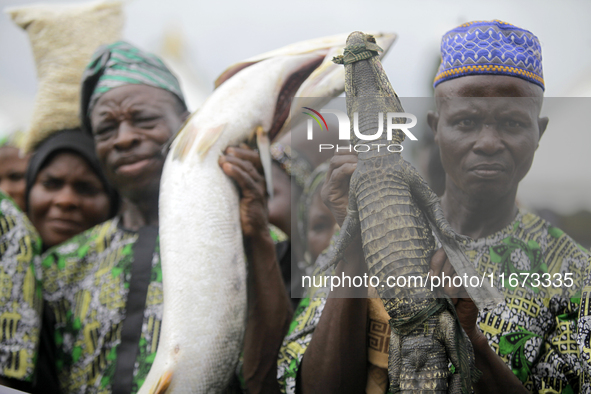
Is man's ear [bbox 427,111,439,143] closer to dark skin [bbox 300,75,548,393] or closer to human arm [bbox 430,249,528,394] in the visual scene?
dark skin [bbox 300,75,548,393]

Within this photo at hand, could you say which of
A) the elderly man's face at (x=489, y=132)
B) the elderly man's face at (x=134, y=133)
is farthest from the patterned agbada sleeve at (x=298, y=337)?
the elderly man's face at (x=134, y=133)

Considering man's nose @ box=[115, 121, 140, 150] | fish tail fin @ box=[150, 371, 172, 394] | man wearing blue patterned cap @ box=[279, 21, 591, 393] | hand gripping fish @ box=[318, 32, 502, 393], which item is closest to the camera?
hand gripping fish @ box=[318, 32, 502, 393]

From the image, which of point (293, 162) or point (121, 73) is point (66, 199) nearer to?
point (121, 73)

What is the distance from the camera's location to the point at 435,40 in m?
1.39

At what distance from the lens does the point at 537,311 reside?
1186mm

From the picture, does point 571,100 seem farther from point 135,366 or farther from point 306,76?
point 135,366

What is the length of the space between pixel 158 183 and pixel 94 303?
0.45 meters

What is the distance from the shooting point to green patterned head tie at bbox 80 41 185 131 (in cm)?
171

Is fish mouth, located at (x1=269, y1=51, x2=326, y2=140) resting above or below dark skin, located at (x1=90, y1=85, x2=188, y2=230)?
above

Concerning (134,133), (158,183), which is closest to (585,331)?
(158,183)

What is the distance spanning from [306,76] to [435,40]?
400 mm

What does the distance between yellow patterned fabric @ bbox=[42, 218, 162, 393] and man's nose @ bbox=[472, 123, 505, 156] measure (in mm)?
1060

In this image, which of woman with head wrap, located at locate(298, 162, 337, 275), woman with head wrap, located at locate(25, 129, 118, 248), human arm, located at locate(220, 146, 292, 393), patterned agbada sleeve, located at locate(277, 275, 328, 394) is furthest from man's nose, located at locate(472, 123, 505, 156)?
woman with head wrap, located at locate(25, 129, 118, 248)

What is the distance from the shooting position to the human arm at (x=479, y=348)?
109 cm
